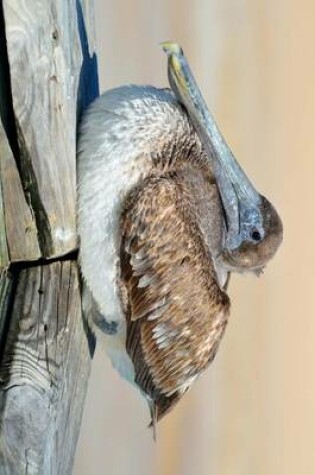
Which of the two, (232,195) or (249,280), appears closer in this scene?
→ (232,195)

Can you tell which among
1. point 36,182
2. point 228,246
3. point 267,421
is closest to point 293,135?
point 267,421

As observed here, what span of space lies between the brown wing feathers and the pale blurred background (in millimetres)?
884

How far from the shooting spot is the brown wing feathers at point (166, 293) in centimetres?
122

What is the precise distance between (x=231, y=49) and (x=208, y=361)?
0.99 metres

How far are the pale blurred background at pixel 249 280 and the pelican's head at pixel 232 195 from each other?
71 centimetres

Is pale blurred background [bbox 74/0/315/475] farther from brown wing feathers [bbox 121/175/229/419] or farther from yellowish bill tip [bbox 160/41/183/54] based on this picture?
brown wing feathers [bbox 121/175/229/419]

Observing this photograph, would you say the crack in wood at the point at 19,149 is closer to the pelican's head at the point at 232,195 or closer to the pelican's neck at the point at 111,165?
the pelican's neck at the point at 111,165

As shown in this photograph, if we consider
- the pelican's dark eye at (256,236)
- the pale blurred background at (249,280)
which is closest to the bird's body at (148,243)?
the pelican's dark eye at (256,236)

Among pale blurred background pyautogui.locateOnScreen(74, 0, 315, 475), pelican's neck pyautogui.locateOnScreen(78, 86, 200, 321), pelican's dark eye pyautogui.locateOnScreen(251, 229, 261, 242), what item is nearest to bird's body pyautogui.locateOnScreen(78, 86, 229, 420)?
pelican's neck pyautogui.locateOnScreen(78, 86, 200, 321)

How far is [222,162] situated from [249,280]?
2.78ft

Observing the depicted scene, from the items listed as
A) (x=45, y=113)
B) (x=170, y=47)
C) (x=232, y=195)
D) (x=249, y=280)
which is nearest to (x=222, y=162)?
(x=232, y=195)

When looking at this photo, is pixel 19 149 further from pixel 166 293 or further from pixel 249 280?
pixel 249 280

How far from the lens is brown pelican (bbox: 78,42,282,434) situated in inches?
47.8

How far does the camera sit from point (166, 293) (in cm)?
124
